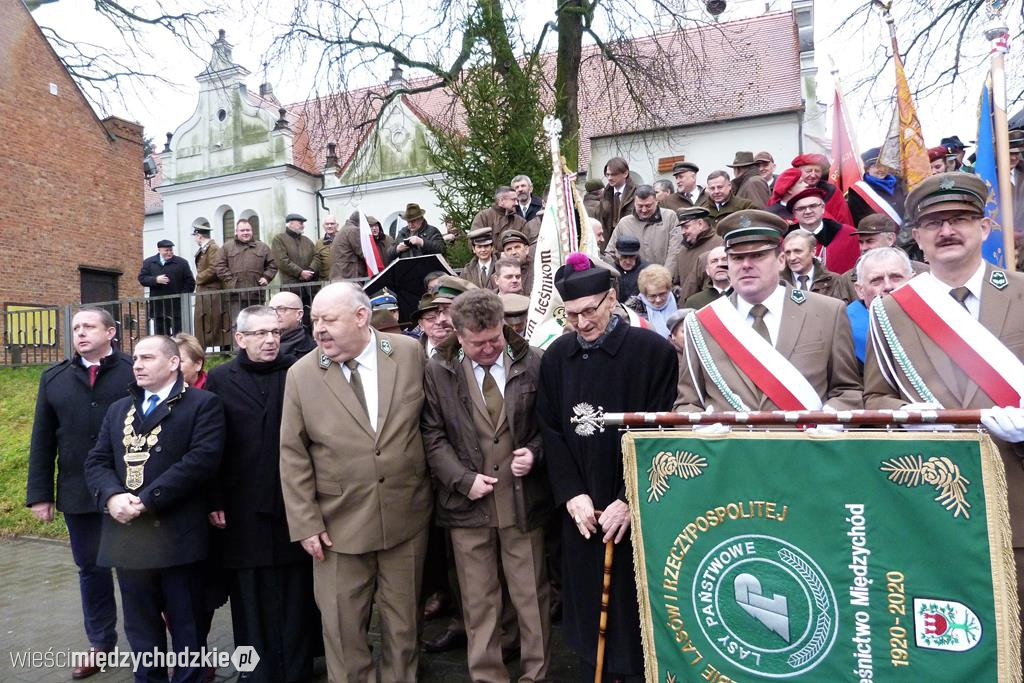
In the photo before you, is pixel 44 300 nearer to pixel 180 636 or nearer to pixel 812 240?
pixel 180 636

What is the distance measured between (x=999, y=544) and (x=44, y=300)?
2067cm

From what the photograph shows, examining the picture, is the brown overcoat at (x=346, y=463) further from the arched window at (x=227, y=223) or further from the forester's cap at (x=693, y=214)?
the arched window at (x=227, y=223)

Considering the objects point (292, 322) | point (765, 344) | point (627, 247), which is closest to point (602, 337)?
point (765, 344)

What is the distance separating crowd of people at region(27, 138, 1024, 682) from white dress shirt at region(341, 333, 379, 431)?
1 centimetres

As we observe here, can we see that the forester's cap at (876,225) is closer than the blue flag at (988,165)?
No

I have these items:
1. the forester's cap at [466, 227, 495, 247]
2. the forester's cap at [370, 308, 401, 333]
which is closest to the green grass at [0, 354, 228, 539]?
the forester's cap at [370, 308, 401, 333]

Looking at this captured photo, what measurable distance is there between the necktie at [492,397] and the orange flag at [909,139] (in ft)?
13.1

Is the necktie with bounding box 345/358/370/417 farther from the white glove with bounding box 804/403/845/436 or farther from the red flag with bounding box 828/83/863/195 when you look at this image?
the red flag with bounding box 828/83/863/195

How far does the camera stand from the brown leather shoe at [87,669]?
4.46 m

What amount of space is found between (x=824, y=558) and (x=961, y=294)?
1060mm

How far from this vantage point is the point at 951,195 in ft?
9.18

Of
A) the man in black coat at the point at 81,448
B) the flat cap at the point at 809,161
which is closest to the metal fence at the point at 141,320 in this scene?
the man in black coat at the point at 81,448

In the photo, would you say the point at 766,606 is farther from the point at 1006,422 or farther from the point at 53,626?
the point at 53,626

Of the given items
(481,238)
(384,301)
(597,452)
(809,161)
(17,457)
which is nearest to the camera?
(597,452)
